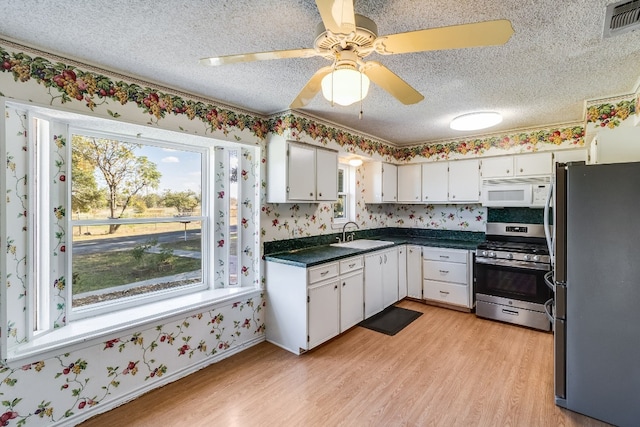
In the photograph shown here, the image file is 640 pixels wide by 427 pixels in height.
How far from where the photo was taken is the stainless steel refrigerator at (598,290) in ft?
6.18

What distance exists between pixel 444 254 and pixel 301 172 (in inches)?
88.7

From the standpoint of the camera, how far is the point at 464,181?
4.13 m

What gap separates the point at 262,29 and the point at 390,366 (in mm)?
2698

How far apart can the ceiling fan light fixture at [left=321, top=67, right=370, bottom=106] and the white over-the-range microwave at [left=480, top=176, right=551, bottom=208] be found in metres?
3.12

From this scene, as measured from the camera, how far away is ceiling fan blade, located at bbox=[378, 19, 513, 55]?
1.09 meters

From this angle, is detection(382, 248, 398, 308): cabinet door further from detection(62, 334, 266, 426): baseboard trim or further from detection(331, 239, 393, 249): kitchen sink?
detection(62, 334, 266, 426): baseboard trim

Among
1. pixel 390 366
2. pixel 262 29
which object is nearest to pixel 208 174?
pixel 262 29

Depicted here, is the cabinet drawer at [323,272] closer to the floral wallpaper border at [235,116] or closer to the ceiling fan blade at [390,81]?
the floral wallpaper border at [235,116]

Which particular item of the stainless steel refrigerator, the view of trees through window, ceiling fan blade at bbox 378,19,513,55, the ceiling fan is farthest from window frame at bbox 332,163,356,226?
ceiling fan blade at bbox 378,19,513,55

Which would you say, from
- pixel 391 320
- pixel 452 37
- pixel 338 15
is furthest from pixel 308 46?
pixel 391 320

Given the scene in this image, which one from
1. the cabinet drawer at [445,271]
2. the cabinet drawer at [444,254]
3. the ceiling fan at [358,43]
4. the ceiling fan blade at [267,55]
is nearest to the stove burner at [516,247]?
the cabinet drawer at [444,254]

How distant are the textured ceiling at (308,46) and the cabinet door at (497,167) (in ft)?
3.20

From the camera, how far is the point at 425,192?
4.46 meters

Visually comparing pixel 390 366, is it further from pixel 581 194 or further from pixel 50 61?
pixel 50 61
